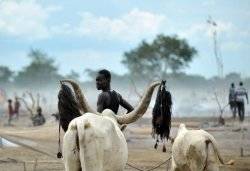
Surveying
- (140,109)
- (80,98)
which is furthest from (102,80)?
(140,109)

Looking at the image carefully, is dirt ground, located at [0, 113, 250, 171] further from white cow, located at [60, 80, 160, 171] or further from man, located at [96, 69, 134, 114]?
white cow, located at [60, 80, 160, 171]

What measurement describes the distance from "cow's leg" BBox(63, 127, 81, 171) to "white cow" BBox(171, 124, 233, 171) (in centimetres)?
363

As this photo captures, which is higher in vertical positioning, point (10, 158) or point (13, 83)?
point (13, 83)

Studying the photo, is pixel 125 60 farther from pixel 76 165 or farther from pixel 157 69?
pixel 76 165

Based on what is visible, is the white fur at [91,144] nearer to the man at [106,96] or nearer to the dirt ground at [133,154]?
the man at [106,96]

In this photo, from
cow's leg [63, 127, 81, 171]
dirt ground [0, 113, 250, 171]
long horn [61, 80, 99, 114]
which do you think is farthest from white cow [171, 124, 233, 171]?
cow's leg [63, 127, 81, 171]

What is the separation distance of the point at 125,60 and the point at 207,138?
8188cm

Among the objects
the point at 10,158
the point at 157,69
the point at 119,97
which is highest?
the point at 157,69

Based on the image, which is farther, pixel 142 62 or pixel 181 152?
pixel 142 62

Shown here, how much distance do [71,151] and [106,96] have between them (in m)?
1.71

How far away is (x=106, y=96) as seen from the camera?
7.93 metres

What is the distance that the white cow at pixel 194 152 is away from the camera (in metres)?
9.67

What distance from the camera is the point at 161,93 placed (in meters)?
8.62

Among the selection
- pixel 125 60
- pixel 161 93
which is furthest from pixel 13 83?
pixel 161 93
